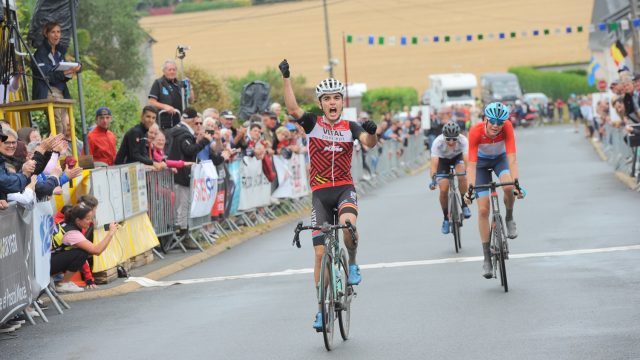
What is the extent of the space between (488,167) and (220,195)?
704cm

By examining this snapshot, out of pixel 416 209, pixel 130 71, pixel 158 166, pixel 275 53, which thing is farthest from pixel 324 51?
pixel 158 166

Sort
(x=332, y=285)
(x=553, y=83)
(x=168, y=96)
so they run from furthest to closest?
(x=553, y=83) < (x=168, y=96) < (x=332, y=285)

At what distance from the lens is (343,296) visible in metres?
10.1

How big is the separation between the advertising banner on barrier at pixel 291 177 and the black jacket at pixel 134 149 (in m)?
7.26

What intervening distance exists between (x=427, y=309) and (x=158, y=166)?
6841 mm

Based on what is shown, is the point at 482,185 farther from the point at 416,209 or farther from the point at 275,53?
the point at 275,53

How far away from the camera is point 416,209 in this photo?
82.4 feet

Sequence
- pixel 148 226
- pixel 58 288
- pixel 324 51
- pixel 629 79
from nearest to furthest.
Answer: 1. pixel 58 288
2. pixel 148 226
3. pixel 629 79
4. pixel 324 51

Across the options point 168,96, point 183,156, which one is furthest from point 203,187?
point 168,96

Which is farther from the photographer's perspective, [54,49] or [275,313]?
[54,49]

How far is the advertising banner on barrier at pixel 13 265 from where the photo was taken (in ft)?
37.1

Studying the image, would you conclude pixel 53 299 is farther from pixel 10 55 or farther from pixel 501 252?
pixel 501 252

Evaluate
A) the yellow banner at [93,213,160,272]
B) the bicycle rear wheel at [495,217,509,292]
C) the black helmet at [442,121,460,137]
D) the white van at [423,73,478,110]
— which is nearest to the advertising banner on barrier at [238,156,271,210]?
the yellow banner at [93,213,160,272]

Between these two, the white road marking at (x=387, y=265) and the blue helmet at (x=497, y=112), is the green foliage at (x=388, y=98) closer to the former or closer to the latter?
the white road marking at (x=387, y=265)
